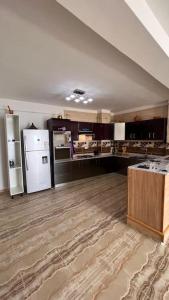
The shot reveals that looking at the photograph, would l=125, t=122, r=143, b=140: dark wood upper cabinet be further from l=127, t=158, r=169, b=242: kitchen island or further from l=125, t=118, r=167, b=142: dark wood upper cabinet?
l=127, t=158, r=169, b=242: kitchen island

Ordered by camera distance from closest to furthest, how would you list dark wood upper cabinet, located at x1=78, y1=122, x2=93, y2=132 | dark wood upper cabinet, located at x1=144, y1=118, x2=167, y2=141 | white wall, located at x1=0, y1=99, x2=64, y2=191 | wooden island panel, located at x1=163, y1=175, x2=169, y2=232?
wooden island panel, located at x1=163, y1=175, x2=169, y2=232 < white wall, located at x1=0, y1=99, x2=64, y2=191 < dark wood upper cabinet, located at x1=144, y1=118, x2=167, y2=141 < dark wood upper cabinet, located at x1=78, y1=122, x2=93, y2=132

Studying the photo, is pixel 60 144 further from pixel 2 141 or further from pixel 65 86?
pixel 65 86

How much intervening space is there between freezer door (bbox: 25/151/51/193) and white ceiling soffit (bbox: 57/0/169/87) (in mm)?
3306

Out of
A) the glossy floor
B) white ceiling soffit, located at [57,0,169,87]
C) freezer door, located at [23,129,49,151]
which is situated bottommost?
the glossy floor

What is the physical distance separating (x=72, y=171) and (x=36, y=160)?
4.12 feet

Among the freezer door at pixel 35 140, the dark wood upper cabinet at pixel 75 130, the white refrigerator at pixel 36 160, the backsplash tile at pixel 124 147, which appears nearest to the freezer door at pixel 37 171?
the white refrigerator at pixel 36 160

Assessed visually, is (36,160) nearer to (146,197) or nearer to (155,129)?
(146,197)

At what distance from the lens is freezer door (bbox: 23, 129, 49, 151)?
392 cm

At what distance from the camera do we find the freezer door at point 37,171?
4.00m

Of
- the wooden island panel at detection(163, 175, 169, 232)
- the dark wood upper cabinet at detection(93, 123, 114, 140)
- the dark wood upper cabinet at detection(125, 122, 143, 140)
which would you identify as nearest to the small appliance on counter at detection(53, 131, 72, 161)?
the dark wood upper cabinet at detection(93, 123, 114, 140)

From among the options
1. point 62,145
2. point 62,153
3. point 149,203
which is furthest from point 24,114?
point 149,203

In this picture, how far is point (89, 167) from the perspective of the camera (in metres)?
5.29

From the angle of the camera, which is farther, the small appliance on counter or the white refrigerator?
the small appliance on counter

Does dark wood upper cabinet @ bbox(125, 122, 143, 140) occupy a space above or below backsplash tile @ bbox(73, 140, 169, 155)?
above
